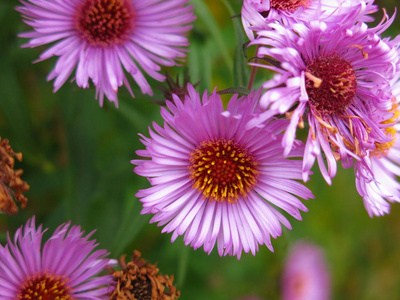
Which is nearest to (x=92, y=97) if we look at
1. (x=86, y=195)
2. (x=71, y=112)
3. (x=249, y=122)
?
(x=71, y=112)

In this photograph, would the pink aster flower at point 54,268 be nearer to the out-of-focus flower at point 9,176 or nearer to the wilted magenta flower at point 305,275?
the out-of-focus flower at point 9,176

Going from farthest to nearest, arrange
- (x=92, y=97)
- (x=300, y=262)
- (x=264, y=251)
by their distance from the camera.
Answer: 1. (x=300, y=262)
2. (x=264, y=251)
3. (x=92, y=97)

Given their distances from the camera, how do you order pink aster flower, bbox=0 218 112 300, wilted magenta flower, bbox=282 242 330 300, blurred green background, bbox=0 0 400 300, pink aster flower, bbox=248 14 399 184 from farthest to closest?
wilted magenta flower, bbox=282 242 330 300 < blurred green background, bbox=0 0 400 300 < pink aster flower, bbox=0 218 112 300 < pink aster flower, bbox=248 14 399 184

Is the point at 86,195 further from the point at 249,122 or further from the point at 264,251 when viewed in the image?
the point at 264,251

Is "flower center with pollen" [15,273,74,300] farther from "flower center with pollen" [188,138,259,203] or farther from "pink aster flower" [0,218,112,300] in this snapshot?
"flower center with pollen" [188,138,259,203]

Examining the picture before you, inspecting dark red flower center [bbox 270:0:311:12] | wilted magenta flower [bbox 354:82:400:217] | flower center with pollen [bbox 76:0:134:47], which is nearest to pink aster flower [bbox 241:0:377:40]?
dark red flower center [bbox 270:0:311:12]

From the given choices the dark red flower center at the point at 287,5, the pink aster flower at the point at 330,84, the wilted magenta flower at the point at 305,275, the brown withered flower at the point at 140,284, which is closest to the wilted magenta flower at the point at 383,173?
the pink aster flower at the point at 330,84
